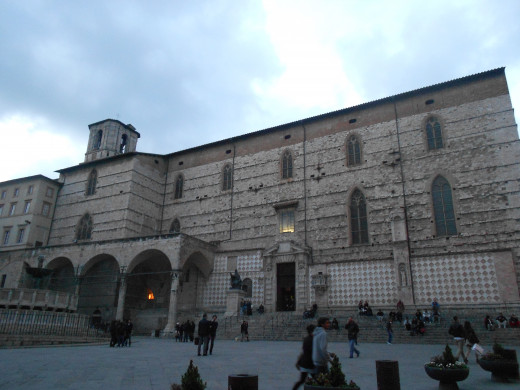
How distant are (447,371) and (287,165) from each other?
22.7 m

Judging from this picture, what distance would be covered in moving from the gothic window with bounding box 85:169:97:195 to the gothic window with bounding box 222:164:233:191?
1148 centimetres

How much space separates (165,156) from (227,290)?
45.5 ft

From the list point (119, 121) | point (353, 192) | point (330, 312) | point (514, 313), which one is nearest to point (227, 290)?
point (330, 312)

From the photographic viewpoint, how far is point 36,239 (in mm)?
33156

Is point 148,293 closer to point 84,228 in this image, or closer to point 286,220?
point 84,228

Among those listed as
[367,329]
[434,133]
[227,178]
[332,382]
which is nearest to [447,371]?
[332,382]

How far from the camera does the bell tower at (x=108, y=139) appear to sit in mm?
40656

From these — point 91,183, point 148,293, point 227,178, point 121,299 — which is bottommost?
point 121,299

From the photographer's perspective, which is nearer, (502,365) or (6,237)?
(502,365)

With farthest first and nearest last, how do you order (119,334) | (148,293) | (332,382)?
1. (148,293)
2. (119,334)
3. (332,382)

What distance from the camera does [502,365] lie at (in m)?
7.19

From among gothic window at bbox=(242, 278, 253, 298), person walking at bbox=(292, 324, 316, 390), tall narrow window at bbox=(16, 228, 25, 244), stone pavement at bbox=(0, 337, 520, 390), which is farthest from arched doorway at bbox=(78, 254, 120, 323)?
person walking at bbox=(292, 324, 316, 390)

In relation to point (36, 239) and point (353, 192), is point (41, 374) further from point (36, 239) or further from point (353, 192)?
point (36, 239)

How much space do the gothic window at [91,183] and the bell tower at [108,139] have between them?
19.4 ft
